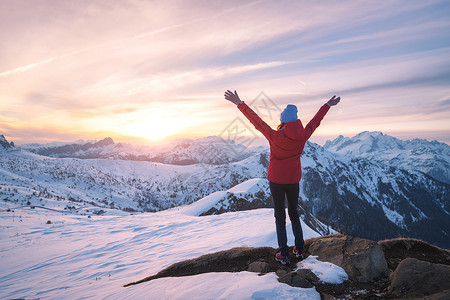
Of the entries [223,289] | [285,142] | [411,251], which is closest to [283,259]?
[223,289]

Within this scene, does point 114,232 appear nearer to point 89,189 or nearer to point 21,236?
point 21,236

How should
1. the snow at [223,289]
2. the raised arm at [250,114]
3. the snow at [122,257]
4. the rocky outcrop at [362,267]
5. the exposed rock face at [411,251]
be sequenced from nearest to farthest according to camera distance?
1. the rocky outcrop at [362,267]
2. the snow at [223,289]
3. the snow at [122,257]
4. the raised arm at [250,114]
5. the exposed rock face at [411,251]

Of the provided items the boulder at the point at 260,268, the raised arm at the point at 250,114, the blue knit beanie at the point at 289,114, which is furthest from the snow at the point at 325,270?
the blue knit beanie at the point at 289,114

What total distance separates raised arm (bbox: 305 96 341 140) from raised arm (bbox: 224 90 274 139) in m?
0.91

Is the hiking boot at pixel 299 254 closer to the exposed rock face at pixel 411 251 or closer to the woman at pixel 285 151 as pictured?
the woman at pixel 285 151

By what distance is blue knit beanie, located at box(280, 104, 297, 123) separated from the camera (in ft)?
16.4

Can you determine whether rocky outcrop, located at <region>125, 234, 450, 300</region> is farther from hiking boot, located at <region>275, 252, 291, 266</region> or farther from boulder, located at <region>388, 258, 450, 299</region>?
hiking boot, located at <region>275, 252, 291, 266</region>

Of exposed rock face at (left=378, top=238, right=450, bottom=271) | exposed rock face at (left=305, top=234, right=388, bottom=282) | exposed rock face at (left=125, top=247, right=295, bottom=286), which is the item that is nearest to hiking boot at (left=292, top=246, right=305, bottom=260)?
exposed rock face at (left=305, top=234, right=388, bottom=282)

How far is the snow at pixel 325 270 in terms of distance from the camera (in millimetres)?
4393

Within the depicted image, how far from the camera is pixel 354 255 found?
501cm

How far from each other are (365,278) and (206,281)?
3.28 m

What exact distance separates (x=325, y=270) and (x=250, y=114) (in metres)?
3.87

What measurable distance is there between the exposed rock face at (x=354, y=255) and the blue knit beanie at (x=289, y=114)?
349 cm

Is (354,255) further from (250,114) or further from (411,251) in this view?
(250,114)
